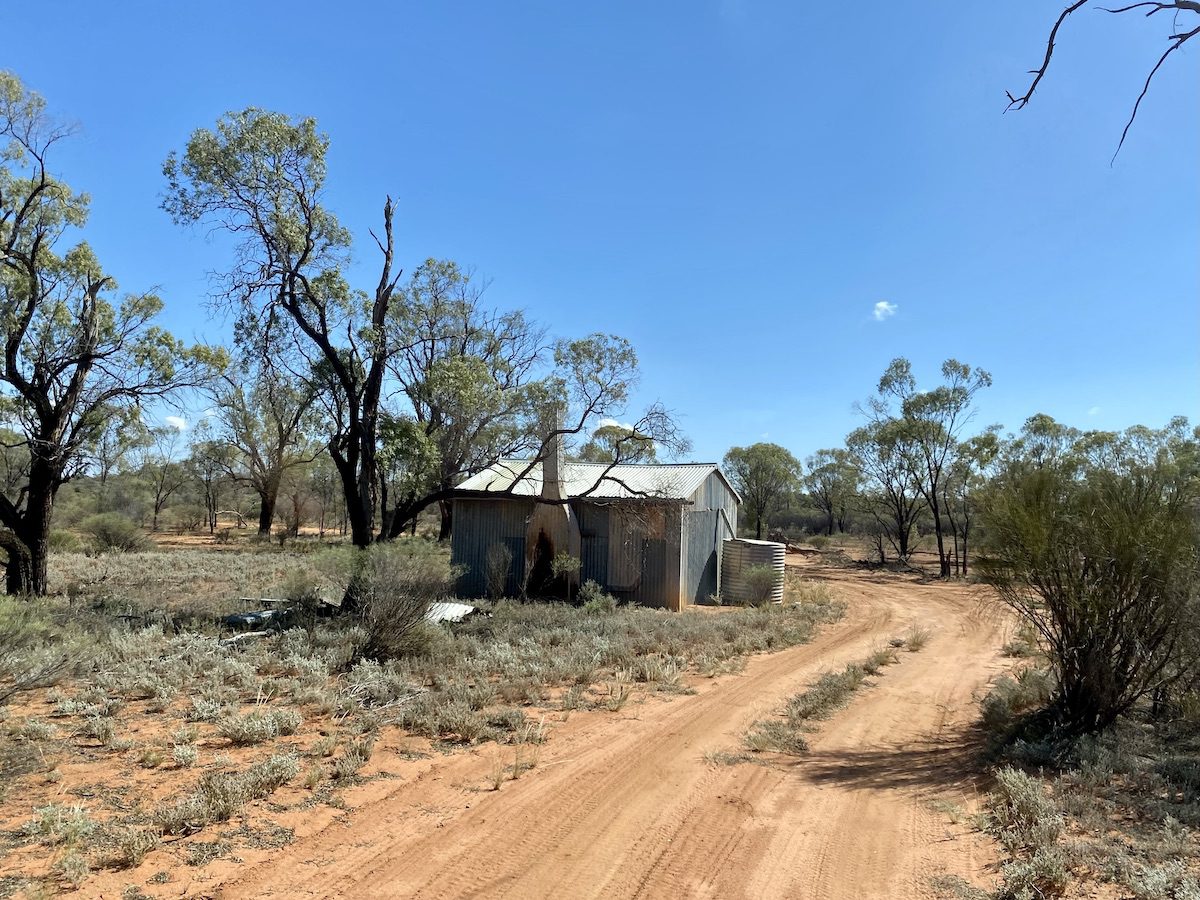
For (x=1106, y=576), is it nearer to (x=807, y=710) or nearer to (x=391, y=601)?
(x=807, y=710)

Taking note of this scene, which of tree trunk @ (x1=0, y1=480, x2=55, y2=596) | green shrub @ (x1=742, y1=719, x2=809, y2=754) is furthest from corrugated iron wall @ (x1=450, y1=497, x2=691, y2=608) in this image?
green shrub @ (x1=742, y1=719, x2=809, y2=754)

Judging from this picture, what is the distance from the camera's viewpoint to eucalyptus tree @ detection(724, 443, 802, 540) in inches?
2039

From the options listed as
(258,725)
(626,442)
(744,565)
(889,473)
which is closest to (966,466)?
(889,473)

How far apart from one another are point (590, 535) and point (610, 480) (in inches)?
64.7

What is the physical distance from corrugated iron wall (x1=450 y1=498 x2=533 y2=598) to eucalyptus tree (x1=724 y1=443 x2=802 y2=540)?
3460 centimetres

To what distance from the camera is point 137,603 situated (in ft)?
46.6

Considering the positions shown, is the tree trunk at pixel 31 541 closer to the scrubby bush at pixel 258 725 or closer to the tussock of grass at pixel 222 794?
the scrubby bush at pixel 258 725

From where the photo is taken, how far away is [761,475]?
171 feet

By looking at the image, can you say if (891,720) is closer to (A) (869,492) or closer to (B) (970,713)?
(B) (970,713)

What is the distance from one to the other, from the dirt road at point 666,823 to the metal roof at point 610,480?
989 cm

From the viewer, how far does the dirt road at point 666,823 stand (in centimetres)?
430

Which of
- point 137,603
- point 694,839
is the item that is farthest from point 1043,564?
point 137,603

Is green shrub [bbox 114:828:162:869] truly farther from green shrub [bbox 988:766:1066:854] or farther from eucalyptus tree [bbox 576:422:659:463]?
eucalyptus tree [bbox 576:422:659:463]

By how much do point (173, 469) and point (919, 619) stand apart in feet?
164
